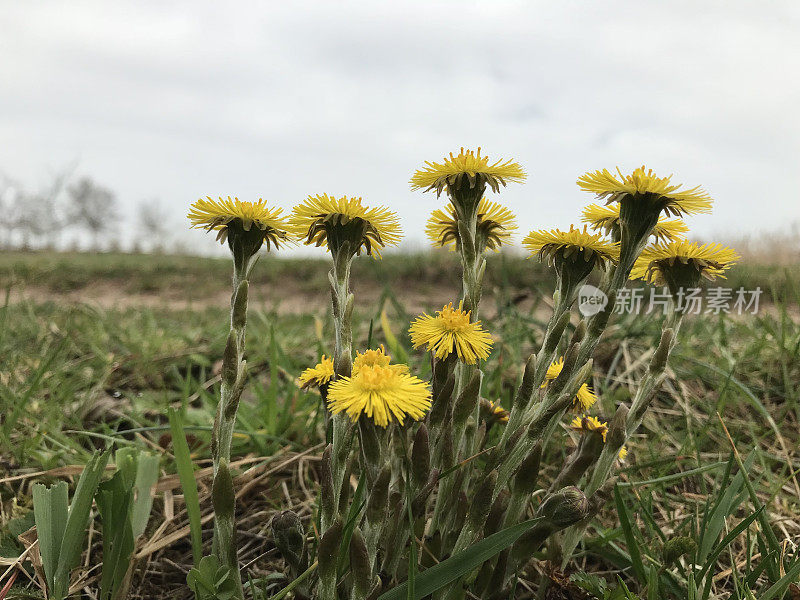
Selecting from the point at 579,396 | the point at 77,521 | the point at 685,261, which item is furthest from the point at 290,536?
the point at 685,261

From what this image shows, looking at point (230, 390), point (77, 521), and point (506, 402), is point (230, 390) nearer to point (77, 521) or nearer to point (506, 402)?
point (77, 521)

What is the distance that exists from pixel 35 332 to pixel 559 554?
3.07 meters

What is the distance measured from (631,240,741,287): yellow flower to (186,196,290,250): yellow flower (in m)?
0.71

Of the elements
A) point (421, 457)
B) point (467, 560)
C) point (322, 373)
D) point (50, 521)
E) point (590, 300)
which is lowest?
point (50, 521)

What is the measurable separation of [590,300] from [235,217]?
0.66 metres

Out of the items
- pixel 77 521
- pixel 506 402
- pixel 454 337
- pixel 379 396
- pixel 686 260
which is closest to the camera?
pixel 379 396

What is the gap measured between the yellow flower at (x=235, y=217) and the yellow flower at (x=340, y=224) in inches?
1.3

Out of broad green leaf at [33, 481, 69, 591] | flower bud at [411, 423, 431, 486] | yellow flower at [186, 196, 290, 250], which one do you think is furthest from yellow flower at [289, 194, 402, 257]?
broad green leaf at [33, 481, 69, 591]

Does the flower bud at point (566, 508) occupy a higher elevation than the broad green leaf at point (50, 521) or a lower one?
higher

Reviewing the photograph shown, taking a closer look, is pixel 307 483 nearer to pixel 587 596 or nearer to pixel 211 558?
pixel 211 558

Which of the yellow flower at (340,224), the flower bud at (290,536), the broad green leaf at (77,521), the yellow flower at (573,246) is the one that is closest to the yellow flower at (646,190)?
the yellow flower at (573,246)

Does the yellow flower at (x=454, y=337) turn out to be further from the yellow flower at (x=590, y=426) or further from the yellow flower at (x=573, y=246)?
the yellow flower at (x=590, y=426)

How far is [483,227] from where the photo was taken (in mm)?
1175

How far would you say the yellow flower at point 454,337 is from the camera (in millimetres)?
942
